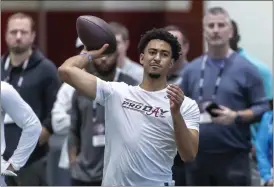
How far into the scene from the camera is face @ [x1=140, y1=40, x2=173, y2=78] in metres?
5.82

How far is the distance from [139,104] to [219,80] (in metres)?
2.24

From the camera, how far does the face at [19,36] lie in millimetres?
8141

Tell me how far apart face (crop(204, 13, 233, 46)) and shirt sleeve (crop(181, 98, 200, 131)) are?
225cm

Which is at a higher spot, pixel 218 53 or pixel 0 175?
pixel 218 53

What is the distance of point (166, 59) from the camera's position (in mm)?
5852

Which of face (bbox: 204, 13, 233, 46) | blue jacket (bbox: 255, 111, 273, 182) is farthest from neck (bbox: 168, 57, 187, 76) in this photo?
blue jacket (bbox: 255, 111, 273, 182)

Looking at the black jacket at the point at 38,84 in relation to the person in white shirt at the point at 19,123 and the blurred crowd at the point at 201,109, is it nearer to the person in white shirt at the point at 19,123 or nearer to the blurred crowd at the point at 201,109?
the blurred crowd at the point at 201,109

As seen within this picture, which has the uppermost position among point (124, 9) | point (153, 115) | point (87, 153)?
point (124, 9)

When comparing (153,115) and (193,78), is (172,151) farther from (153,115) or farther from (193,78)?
(193,78)

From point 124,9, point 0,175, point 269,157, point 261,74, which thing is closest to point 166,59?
point 0,175

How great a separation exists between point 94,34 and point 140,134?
74cm

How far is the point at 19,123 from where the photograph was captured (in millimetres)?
6750

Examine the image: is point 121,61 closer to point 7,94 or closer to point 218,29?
point 218,29

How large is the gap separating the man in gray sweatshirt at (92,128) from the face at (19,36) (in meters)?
0.62
